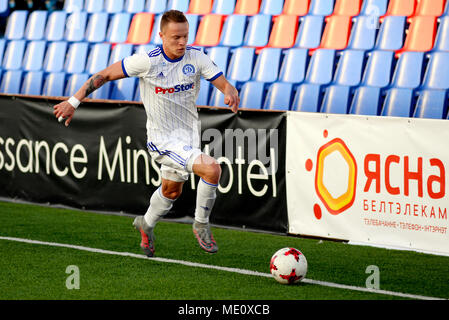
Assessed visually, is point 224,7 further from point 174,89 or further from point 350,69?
point 174,89

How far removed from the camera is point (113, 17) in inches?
497

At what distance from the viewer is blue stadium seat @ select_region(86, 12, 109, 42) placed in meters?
12.5

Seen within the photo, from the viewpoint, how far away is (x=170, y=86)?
5.96 metres

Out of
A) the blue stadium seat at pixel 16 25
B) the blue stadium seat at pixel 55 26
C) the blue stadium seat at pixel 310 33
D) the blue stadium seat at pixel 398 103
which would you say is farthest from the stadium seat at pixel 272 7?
the blue stadium seat at pixel 16 25

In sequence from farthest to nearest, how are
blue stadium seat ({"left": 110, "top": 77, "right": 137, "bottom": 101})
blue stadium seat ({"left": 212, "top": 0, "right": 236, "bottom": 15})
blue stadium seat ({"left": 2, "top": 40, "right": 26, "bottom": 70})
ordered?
1. blue stadium seat ({"left": 2, "top": 40, "right": 26, "bottom": 70})
2. blue stadium seat ({"left": 212, "top": 0, "right": 236, "bottom": 15})
3. blue stadium seat ({"left": 110, "top": 77, "right": 137, "bottom": 101})

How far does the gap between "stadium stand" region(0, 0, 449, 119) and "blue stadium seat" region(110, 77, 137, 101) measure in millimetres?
18

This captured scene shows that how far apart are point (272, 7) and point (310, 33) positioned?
100 cm

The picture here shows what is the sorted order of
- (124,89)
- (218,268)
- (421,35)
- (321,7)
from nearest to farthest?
(218,268) → (421,35) → (321,7) → (124,89)

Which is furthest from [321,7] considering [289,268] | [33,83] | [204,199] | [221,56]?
[289,268]

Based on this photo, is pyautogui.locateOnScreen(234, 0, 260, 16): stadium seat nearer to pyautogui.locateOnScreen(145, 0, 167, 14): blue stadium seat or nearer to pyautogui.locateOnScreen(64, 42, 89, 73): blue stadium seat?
pyautogui.locateOnScreen(145, 0, 167, 14): blue stadium seat

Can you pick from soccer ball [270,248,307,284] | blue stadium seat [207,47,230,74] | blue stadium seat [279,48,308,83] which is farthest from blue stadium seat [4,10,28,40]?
soccer ball [270,248,307,284]

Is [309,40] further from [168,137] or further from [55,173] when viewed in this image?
[168,137]

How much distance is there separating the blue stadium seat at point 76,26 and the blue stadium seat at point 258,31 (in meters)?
3.21
